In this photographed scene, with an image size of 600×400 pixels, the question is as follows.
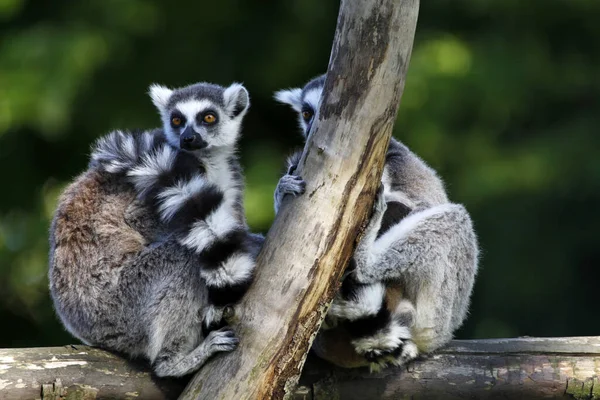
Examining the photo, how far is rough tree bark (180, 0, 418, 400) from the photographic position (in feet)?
12.0

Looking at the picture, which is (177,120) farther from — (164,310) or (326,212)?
(326,212)

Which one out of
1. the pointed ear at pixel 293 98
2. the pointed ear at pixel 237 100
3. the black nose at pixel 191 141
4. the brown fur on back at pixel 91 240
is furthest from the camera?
the pointed ear at pixel 237 100

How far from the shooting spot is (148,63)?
9430 mm

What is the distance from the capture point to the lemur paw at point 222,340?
372cm

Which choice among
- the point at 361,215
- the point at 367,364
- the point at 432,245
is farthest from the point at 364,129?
the point at 367,364

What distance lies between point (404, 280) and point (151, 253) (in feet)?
3.58

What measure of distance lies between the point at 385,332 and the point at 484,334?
17.7ft

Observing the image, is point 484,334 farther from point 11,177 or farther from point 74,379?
point 74,379

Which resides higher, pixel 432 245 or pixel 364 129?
pixel 364 129

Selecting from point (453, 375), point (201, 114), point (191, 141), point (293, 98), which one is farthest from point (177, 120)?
point (453, 375)

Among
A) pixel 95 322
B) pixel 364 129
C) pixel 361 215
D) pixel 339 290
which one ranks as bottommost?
pixel 95 322

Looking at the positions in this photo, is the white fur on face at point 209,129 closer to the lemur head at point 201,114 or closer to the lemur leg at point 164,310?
the lemur head at point 201,114

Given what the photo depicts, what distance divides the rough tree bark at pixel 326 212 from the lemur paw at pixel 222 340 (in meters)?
0.03

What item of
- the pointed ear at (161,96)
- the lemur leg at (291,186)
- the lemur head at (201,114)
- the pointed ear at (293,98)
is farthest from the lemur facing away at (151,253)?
the pointed ear at (161,96)
